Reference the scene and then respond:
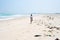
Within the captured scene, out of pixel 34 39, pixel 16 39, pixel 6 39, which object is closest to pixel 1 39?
pixel 6 39

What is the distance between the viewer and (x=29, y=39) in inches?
300

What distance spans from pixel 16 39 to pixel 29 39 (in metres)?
0.84

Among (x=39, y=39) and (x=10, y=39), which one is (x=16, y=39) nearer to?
(x=10, y=39)

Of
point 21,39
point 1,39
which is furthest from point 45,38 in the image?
point 1,39

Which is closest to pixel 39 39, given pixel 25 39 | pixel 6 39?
pixel 25 39

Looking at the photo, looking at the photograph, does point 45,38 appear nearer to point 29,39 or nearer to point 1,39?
point 29,39

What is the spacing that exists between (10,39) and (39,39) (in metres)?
1.88

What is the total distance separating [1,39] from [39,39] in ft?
8.11

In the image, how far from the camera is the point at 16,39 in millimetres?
7645

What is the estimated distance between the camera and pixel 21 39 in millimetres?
7594

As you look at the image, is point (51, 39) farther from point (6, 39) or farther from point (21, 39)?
point (6, 39)

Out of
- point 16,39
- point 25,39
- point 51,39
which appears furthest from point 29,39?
point 51,39

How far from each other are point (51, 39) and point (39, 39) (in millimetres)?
747

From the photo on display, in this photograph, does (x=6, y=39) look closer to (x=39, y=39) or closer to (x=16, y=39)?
(x=16, y=39)
